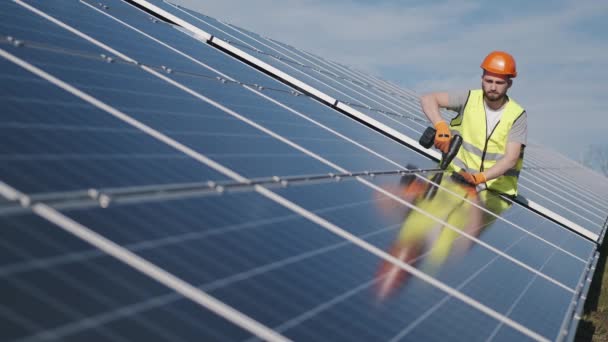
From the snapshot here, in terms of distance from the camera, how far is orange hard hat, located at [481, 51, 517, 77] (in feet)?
33.8

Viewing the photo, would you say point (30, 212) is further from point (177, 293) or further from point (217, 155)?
point (217, 155)

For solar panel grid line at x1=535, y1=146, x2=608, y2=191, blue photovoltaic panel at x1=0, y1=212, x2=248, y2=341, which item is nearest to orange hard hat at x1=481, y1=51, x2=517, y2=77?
blue photovoltaic panel at x1=0, y1=212, x2=248, y2=341

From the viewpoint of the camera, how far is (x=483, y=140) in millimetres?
10875

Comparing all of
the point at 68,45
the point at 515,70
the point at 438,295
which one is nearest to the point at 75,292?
the point at 438,295

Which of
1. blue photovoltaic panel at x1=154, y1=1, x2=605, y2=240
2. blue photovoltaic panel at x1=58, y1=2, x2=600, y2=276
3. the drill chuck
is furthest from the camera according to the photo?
blue photovoltaic panel at x1=154, y1=1, x2=605, y2=240

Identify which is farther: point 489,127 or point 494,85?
point 489,127

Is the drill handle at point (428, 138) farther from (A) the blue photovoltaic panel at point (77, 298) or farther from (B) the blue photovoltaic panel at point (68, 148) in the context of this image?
(A) the blue photovoltaic panel at point (77, 298)

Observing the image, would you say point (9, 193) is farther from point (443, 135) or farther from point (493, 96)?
point (493, 96)

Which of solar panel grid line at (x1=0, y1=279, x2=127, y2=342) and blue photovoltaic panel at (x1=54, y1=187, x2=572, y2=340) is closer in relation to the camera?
solar panel grid line at (x1=0, y1=279, x2=127, y2=342)

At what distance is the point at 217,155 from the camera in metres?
6.20

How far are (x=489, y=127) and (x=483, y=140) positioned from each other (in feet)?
0.69

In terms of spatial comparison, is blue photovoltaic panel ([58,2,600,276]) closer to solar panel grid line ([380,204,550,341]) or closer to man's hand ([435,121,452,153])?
man's hand ([435,121,452,153])

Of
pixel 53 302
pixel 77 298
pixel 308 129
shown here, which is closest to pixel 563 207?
pixel 308 129

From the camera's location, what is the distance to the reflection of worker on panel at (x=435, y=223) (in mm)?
5768
